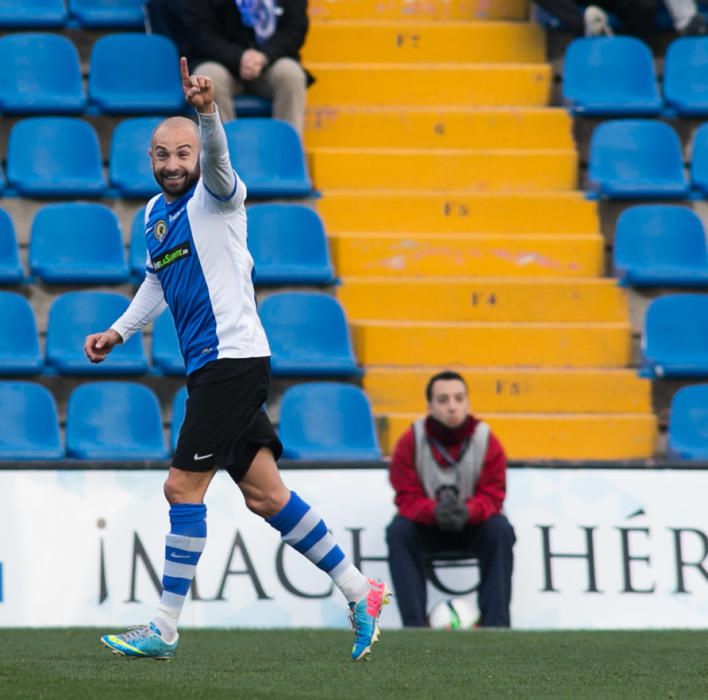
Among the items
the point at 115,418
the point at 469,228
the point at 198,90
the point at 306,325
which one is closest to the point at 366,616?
the point at 198,90

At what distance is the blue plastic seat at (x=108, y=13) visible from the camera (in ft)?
34.7

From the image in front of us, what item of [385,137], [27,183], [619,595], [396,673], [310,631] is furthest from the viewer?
[385,137]

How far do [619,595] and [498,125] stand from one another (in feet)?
12.2

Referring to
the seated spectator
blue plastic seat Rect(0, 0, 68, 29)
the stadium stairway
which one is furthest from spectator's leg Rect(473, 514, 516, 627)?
blue plastic seat Rect(0, 0, 68, 29)

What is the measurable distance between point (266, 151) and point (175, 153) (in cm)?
453

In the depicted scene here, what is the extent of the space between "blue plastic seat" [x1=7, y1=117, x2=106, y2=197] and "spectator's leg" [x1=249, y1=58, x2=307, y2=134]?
41.3 inches

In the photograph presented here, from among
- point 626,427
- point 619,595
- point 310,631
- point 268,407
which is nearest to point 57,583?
point 310,631

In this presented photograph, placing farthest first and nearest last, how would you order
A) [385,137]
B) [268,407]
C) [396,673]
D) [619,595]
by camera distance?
[385,137] < [268,407] < [619,595] < [396,673]

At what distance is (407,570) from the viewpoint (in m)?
7.61

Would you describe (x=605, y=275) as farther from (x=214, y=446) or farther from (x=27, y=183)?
(x=214, y=446)

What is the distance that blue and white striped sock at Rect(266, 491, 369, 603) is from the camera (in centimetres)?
552

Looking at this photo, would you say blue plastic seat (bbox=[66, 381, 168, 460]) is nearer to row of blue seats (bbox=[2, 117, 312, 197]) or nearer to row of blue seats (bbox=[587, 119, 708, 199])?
row of blue seats (bbox=[2, 117, 312, 197])

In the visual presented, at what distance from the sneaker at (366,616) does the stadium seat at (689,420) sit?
3.77 metres

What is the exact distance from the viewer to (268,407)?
29.6 feet
